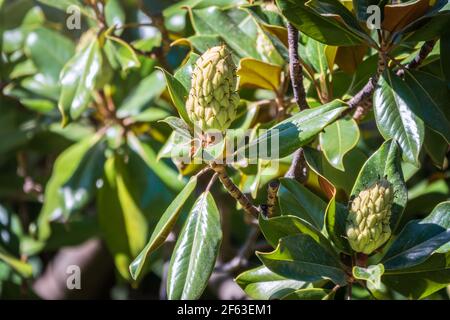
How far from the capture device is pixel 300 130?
1.34 m

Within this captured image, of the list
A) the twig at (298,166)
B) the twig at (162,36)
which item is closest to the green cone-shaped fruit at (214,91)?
the twig at (298,166)

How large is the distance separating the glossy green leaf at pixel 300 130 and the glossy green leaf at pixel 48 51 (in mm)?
1113

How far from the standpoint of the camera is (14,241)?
7.73ft

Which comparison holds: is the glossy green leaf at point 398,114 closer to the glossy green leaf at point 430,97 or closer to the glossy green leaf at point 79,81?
the glossy green leaf at point 430,97

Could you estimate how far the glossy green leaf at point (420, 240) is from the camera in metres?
1.39

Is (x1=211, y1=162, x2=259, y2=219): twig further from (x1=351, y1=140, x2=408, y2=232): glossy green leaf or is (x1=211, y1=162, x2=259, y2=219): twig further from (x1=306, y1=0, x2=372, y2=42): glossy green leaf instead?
(x1=306, y1=0, x2=372, y2=42): glossy green leaf

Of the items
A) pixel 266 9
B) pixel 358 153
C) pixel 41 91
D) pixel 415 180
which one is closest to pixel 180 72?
pixel 266 9

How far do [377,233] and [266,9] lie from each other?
52 centimetres

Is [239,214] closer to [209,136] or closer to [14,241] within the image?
[14,241]

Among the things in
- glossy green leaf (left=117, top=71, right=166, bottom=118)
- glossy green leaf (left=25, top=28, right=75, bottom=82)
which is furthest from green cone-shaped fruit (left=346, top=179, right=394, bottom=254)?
glossy green leaf (left=25, top=28, right=75, bottom=82)

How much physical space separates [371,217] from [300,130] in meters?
0.19

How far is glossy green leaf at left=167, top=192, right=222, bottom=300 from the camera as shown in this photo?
4.45ft

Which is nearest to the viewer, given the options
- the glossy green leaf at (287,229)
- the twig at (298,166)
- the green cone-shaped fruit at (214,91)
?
the green cone-shaped fruit at (214,91)

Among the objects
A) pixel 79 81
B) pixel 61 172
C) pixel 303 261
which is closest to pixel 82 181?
pixel 61 172
